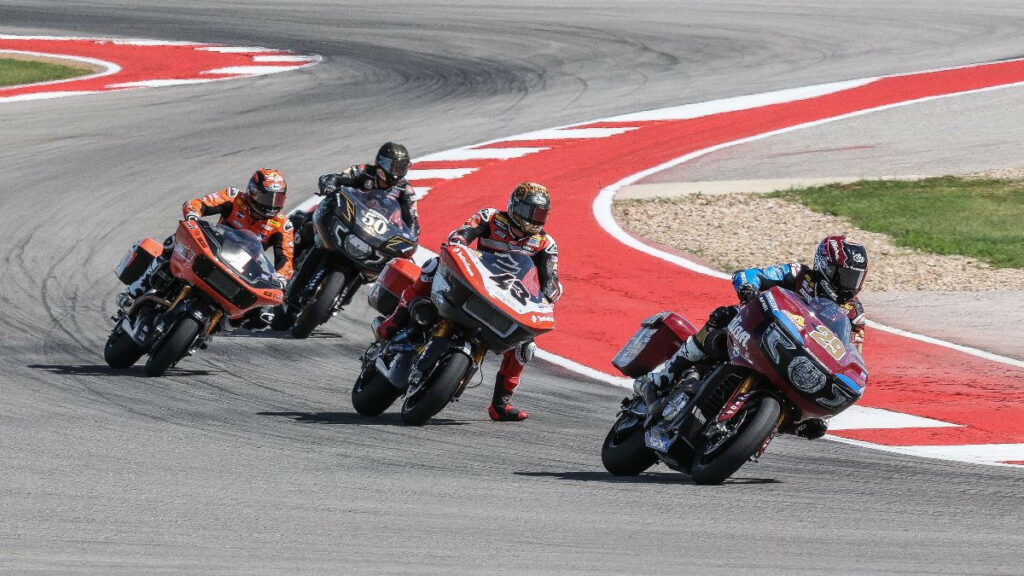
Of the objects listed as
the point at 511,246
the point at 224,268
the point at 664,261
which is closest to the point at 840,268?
the point at 511,246

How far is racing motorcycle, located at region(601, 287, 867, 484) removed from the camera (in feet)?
27.5

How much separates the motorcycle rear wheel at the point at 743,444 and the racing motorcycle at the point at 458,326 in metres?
1.88

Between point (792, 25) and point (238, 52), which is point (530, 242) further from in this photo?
point (792, 25)

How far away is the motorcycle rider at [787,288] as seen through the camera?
350 inches

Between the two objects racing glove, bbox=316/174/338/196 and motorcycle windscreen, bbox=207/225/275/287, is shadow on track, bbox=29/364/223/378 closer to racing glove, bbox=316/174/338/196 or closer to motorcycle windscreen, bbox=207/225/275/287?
motorcycle windscreen, bbox=207/225/275/287

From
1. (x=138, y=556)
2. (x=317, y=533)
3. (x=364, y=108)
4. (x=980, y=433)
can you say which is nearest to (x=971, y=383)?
(x=980, y=433)

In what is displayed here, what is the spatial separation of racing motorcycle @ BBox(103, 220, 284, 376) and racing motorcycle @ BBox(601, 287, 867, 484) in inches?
153

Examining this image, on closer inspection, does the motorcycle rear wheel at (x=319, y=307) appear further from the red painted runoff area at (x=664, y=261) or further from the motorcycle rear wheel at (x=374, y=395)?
the motorcycle rear wheel at (x=374, y=395)

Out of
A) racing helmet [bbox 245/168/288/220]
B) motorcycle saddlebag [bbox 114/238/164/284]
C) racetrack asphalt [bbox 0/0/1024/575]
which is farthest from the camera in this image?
racing helmet [bbox 245/168/288/220]

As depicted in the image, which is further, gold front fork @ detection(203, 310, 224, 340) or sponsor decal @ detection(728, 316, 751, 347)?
gold front fork @ detection(203, 310, 224, 340)

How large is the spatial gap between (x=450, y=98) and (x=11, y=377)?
558 inches

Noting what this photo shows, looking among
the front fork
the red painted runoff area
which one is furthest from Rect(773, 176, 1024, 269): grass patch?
the front fork

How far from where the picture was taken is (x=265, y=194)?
12.9 meters

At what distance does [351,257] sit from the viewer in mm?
13500
